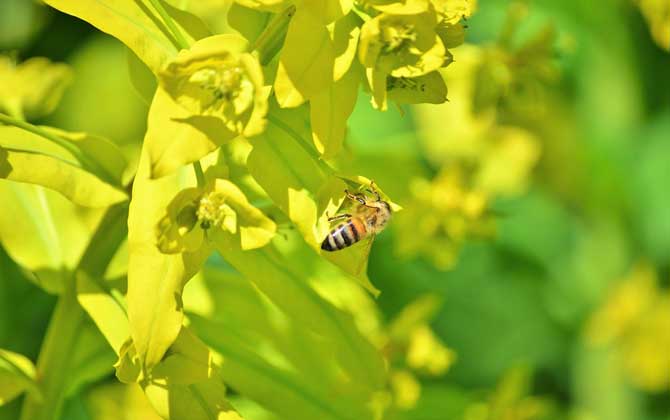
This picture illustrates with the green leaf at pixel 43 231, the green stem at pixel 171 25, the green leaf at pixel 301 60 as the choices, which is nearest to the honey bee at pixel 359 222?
the green leaf at pixel 301 60

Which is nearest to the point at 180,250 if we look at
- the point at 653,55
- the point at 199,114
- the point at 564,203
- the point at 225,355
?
the point at 199,114

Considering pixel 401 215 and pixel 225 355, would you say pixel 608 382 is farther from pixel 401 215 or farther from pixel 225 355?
pixel 225 355

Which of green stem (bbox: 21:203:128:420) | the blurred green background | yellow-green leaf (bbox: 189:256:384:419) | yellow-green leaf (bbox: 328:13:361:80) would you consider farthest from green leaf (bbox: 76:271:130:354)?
the blurred green background

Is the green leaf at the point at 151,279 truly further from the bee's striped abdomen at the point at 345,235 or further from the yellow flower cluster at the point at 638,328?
the yellow flower cluster at the point at 638,328

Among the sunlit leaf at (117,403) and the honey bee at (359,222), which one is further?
the sunlit leaf at (117,403)

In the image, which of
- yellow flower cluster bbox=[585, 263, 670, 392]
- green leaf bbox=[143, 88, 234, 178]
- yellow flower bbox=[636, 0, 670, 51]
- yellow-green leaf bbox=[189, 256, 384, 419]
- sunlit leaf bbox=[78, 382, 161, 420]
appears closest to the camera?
green leaf bbox=[143, 88, 234, 178]

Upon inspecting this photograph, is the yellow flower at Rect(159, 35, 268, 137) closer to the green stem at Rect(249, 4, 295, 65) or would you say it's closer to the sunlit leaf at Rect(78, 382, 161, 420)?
the green stem at Rect(249, 4, 295, 65)
